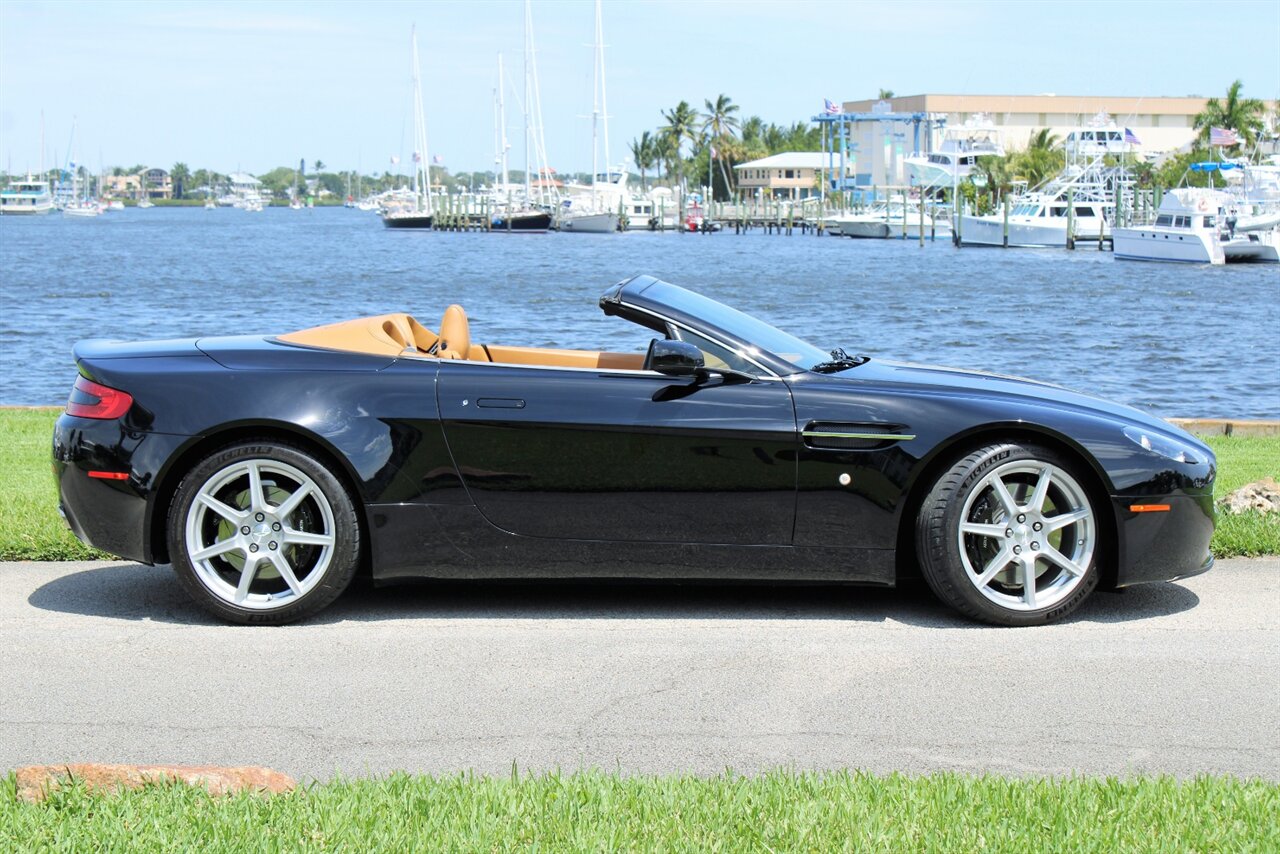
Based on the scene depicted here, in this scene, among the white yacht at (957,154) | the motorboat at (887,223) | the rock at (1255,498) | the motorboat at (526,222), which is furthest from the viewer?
the motorboat at (526,222)

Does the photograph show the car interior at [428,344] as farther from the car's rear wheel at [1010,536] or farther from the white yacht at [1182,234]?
the white yacht at [1182,234]

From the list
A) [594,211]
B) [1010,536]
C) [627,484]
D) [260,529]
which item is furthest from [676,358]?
[594,211]

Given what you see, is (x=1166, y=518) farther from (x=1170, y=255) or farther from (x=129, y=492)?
(x=1170, y=255)

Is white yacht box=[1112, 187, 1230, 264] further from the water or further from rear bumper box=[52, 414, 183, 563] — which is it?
rear bumper box=[52, 414, 183, 563]

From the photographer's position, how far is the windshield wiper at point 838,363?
5609 millimetres

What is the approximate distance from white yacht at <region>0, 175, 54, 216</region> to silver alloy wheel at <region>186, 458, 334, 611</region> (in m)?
197

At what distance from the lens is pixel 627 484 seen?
5297 millimetres

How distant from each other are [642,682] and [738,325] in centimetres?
165

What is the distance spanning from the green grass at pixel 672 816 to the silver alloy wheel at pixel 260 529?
182 cm

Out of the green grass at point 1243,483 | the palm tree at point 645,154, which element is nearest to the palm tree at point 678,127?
the palm tree at point 645,154

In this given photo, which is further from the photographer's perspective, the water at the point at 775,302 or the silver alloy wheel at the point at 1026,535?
the water at the point at 775,302

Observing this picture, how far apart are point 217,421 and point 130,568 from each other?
1.39 m

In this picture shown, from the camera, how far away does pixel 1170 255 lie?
63.3m

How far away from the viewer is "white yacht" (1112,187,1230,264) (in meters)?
61.7
